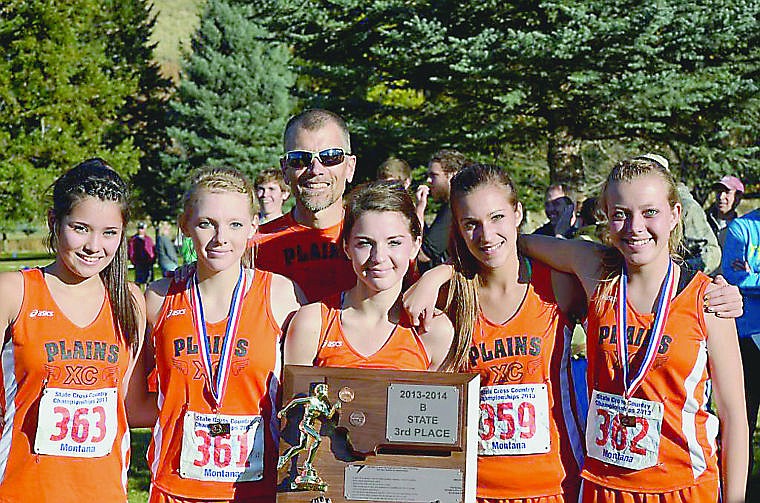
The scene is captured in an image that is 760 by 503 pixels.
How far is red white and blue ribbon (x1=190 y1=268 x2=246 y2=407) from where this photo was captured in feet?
10.6

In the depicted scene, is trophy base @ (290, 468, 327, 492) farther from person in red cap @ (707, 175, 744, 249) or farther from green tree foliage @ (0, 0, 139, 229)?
green tree foliage @ (0, 0, 139, 229)

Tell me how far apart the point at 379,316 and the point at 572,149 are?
1611cm

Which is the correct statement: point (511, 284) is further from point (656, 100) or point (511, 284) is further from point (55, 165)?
point (55, 165)

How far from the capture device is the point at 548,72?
54.2ft

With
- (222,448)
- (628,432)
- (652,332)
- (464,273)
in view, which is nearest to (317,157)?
(464,273)

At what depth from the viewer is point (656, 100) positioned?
16.4 m

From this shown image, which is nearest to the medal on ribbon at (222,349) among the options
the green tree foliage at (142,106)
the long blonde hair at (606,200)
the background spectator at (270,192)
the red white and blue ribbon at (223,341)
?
the red white and blue ribbon at (223,341)

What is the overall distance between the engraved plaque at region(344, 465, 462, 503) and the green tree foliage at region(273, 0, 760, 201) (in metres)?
13.4

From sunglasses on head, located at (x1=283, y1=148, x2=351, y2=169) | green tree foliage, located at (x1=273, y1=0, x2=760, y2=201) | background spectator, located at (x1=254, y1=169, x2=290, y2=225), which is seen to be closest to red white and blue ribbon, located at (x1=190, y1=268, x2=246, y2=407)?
sunglasses on head, located at (x1=283, y1=148, x2=351, y2=169)

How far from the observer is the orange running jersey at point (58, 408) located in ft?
10.3

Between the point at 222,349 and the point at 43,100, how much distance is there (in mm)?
32524

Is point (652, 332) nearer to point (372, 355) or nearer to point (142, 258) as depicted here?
point (372, 355)

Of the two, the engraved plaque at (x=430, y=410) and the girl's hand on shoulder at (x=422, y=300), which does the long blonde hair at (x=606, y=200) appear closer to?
the girl's hand on shoulder at (x=422, y=300)

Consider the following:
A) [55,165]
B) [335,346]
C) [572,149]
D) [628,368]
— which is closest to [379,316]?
[335,346]
